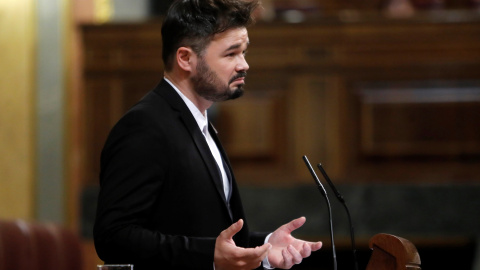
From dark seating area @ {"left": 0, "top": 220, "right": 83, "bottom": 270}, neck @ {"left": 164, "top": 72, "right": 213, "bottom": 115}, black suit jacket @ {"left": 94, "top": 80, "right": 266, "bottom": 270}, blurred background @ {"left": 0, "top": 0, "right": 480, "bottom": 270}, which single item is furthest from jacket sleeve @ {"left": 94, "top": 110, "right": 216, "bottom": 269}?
blurred background @ {"left": 0, "top": 0, "right": 480, "bottom": 270}

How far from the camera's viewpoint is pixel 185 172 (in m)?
2.12

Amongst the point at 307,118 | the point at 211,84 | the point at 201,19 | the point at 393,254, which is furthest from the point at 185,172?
the point at 307,118

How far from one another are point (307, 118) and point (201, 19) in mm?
2645

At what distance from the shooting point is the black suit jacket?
198cm

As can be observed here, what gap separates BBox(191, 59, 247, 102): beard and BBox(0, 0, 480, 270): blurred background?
2.44m

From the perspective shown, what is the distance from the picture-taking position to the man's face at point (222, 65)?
2.27 meters

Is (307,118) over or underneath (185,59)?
underneath

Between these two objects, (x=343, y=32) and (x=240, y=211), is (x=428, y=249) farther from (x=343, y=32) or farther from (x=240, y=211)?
(x=240, y=211)

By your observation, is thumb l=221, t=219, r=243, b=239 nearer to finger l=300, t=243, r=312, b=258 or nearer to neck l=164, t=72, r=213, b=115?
finger l=300, t=243, r=312, b=258

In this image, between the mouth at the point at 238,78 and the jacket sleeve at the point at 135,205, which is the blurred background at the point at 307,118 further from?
the jacket sleeve at the point at 135,205

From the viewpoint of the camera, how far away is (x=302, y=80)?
4887 millimetres

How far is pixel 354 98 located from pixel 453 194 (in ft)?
2.41

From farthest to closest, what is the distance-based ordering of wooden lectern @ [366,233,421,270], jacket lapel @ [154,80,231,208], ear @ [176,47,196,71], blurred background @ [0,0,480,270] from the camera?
1. blurred background @ [0,0,480,270]
2. ear @ [176,47,196,71]
3. jacket lapel @ [154,80,231,208]
4. wooden lectern @ [366,233,421,270]

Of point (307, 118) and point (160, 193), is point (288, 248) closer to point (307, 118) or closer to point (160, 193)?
point (160, 193)
